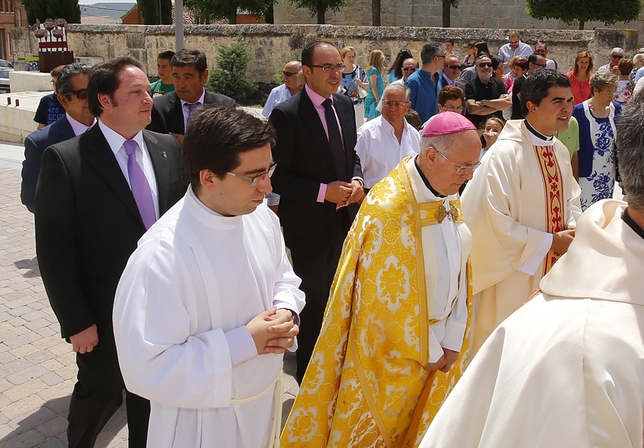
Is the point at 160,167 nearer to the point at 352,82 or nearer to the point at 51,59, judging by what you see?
the point at 352,82

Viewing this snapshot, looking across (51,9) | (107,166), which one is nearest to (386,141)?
(107,166)

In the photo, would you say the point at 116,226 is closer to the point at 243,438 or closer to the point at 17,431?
the point at 243,438

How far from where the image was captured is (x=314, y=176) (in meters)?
4.67

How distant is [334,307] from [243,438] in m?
0.96

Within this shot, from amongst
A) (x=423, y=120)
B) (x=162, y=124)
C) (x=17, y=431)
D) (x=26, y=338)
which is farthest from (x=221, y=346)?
(x=423, y=120)

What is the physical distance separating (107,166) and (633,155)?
7.93 feet

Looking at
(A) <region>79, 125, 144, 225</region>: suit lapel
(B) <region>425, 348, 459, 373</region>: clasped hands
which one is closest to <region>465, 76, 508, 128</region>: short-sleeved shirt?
(B) <region>425, 348, 459, 373</region>: clasped hands

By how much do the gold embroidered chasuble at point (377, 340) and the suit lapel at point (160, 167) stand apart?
0.95 metres

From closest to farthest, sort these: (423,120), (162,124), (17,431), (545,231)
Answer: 1. (17,431)
2. (545,231)
3. (162,124)
4. (423,120)

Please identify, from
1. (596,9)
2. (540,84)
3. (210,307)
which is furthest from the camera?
(596,9)

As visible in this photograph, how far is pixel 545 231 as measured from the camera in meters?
4.27

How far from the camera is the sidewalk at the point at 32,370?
3.99 metres

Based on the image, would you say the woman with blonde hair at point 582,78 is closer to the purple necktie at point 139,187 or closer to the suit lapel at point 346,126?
the suit lapel at point 346,126

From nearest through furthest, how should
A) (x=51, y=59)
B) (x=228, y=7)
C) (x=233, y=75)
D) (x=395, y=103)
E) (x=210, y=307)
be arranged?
(x=210, y=307)
(x=395, y=103)
(x=233, y=75)
(x=51, y=59)
(x=228, y=7)
